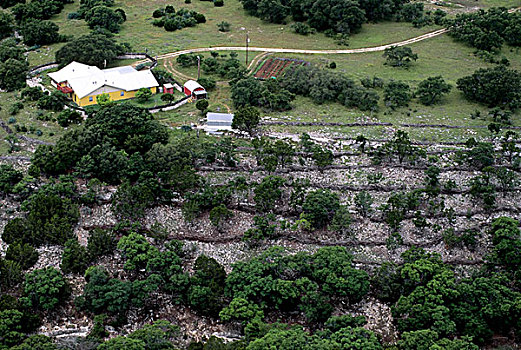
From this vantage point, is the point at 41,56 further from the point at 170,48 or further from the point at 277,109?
the point at 277,109

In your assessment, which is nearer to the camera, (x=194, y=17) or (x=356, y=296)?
(x=356, y=296)

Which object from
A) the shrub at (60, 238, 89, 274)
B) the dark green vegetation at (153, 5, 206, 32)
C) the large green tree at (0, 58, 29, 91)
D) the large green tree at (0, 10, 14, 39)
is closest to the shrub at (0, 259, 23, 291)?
the shrub at (60, 238, 89, 274)

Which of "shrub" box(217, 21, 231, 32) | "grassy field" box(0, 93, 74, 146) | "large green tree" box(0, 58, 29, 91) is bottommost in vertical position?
"grassy field" box(0, 93, 74, 146)

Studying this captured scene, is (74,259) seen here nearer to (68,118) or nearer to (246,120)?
(68,118)

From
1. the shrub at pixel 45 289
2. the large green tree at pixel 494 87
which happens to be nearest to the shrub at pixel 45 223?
the shrub at pixel 45 289

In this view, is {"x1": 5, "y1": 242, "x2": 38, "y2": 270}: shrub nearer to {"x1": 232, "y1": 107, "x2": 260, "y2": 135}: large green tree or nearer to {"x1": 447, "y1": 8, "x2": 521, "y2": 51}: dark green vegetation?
{"x1": 232, "y1": 107, "x2": 260, "y2": 135}: large green tree

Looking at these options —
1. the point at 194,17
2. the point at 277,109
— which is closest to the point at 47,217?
the point at 277,109

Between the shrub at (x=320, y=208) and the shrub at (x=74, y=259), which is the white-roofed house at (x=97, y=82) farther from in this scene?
the shrub at (x=320, y=208)
